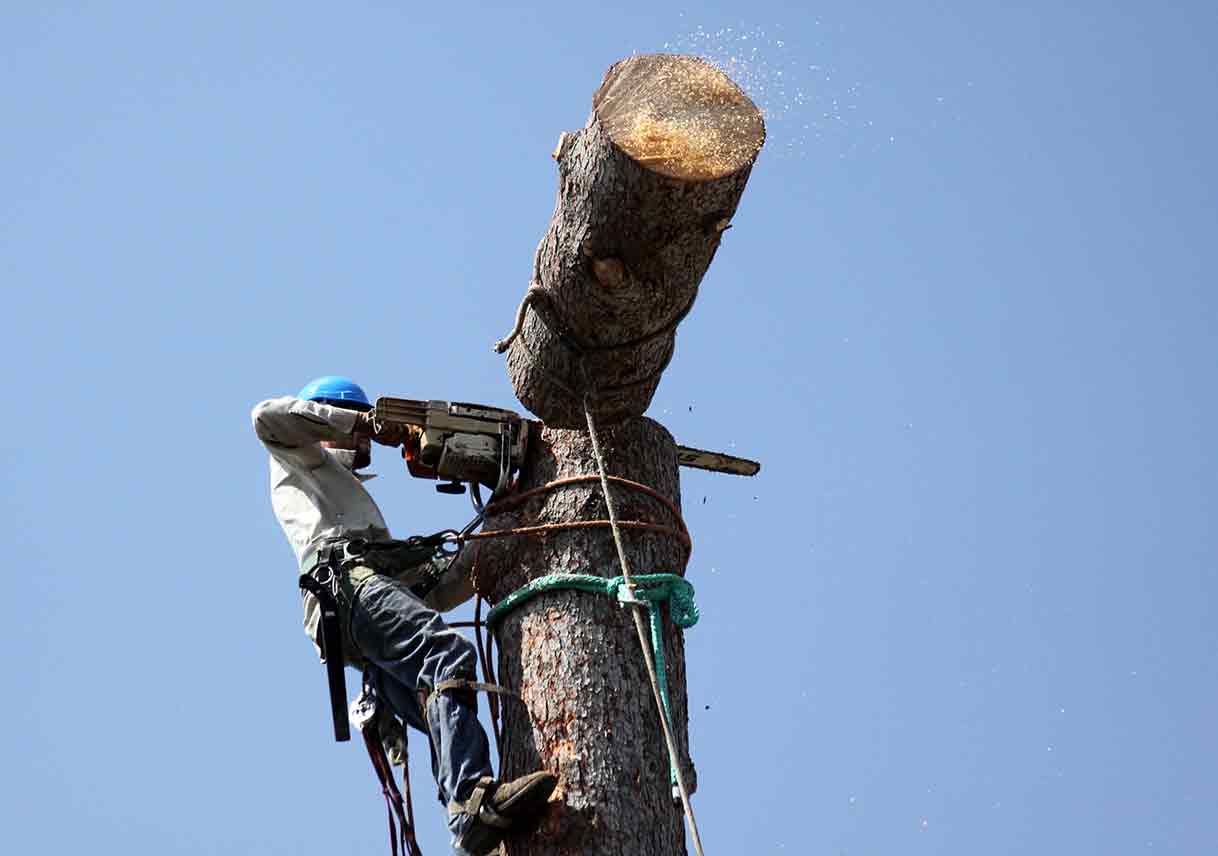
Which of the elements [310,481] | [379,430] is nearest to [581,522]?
[379,430]

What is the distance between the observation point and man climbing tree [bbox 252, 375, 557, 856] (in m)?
3.63

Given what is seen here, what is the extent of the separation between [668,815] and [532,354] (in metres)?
1.17

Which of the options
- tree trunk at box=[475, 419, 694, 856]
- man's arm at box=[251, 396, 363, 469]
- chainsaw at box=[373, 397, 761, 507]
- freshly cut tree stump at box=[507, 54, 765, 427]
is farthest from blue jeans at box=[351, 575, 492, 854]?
freshly cut tree stump at box=[507, 54, 765, 427]

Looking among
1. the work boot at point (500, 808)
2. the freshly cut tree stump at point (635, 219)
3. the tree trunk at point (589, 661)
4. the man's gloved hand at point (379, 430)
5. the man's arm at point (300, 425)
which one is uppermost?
the man's arm at point (300, 425)

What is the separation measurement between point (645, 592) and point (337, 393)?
1679mm

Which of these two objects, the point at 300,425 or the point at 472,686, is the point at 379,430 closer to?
the point at 300,425

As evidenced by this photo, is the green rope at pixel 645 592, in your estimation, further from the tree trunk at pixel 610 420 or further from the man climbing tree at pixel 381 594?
the man climbing tree at pixel 381 594

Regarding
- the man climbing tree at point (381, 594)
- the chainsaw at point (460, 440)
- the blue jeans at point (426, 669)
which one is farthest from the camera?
the chainsaw at point (460, 440)

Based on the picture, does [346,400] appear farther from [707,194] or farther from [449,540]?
[707,194]

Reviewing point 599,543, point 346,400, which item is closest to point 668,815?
point 599,543

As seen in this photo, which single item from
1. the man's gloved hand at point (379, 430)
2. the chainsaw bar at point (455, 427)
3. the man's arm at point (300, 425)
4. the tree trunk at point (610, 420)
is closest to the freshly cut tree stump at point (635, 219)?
the tree trunk at point (610, 420)

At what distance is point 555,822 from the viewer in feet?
11.4

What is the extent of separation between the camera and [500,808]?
A: 3.49 m

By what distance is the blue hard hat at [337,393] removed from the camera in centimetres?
504
